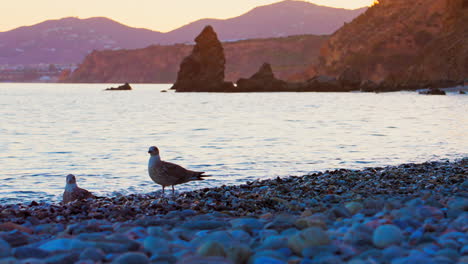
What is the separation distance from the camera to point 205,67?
120 meters

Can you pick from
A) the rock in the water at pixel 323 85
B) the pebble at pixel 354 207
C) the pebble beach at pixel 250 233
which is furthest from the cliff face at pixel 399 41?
the pebble at pixel 354 207

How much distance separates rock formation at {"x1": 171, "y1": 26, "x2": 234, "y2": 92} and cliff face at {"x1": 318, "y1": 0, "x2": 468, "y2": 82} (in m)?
36.7

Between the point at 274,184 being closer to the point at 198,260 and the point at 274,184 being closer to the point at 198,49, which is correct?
the point at 198,260

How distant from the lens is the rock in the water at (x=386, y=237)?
525 centimetres

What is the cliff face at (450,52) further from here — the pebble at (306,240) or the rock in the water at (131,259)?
the rock in the water at (131,259)

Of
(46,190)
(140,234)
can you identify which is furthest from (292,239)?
(46,190)

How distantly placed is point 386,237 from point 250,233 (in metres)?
1.52

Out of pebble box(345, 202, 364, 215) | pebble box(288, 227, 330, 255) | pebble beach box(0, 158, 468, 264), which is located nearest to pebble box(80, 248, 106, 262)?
pebble beach box(0, 158, 468, 264)

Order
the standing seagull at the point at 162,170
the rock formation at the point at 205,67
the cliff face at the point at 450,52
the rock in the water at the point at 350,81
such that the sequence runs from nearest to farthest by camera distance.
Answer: the standing seagull at the point at 162,170, the cliff face at the point at 450,52, the rock in the water at the point at 350,81, the rock formation at the point at 205,67

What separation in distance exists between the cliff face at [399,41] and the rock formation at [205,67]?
3667 cm

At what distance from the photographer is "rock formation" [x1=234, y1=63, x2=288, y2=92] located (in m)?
121

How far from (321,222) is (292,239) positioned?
4.21 feet

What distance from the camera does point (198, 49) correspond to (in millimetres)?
120562

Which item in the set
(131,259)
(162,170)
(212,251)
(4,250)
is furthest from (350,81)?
(131,259)
